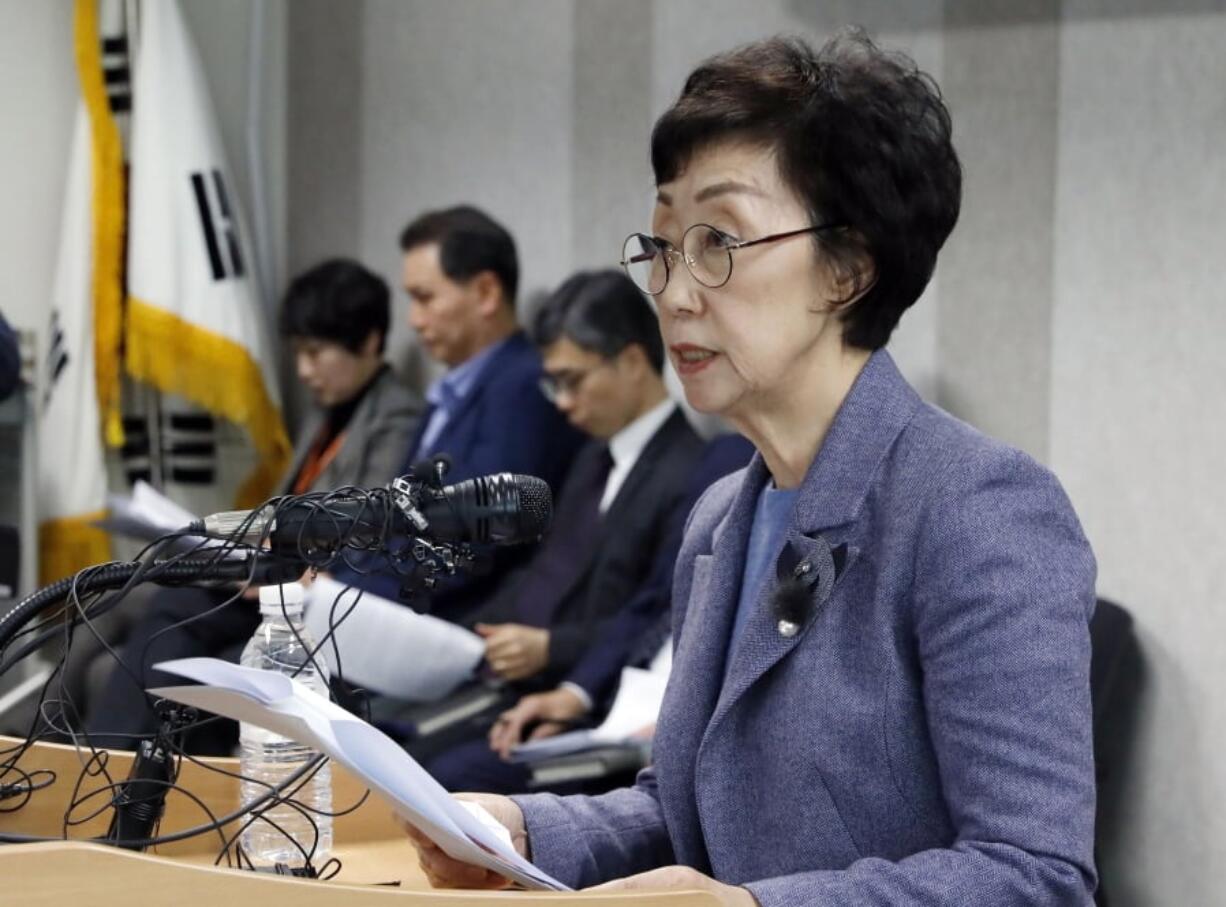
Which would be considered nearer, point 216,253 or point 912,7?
point 912,7

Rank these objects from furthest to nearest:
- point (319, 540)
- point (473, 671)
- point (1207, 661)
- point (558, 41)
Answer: point (558, 41), point (473, 671), point (1207, 661), point (319, 540)

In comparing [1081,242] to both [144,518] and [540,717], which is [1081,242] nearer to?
[540,717]

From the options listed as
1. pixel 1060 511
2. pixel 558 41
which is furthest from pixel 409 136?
pixel 1060 511

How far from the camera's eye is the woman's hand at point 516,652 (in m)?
3.03

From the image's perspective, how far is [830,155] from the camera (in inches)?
55.1

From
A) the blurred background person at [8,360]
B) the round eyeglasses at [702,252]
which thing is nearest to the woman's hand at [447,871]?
the round eyeglasses at [702,252]

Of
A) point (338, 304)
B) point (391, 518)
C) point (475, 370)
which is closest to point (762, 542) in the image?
point (391, 518)

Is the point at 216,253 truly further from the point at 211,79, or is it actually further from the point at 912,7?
the point at 912,7

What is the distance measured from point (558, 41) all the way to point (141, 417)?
156cm

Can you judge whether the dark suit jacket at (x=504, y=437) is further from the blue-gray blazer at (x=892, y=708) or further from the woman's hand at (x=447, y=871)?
the woman's hand at (x=447, y=871)

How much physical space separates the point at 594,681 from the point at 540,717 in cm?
13

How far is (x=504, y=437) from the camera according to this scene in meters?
3.55

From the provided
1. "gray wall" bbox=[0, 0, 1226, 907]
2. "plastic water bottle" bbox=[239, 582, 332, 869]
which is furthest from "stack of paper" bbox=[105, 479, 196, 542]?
"plastic water bottle" bbox=[239, 582, 332, 869]

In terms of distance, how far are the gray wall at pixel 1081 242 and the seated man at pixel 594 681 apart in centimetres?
54
